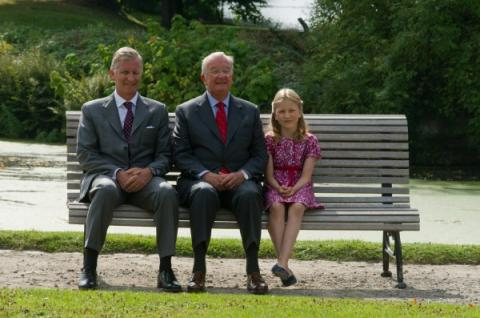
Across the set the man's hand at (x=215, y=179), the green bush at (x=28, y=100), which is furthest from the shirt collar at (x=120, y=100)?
the green bush at (x=28, y=100)

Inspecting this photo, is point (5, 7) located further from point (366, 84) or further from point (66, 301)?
point (66, 301)

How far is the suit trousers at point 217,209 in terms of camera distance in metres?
7.12

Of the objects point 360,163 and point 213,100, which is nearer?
point 213,100

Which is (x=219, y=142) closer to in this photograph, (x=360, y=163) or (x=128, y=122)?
(x=128, y=122)

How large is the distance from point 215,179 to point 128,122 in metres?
0.72

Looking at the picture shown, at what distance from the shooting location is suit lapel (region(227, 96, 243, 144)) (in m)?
7.62

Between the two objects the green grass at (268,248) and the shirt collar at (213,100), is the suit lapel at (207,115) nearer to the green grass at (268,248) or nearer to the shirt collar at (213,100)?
the shirt collar at (213,100)

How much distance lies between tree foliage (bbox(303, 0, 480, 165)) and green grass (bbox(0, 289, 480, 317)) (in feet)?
42.7

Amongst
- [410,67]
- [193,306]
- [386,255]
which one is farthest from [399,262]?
[410,67]

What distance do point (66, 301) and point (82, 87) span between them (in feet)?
57.6

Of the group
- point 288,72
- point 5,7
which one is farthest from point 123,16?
point 288,72

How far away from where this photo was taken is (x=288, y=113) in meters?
Result: 7.72

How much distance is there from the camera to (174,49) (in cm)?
2158

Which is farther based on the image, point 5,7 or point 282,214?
point 5,7
